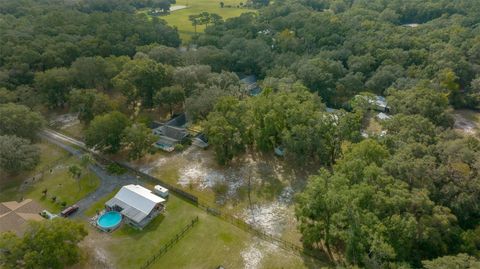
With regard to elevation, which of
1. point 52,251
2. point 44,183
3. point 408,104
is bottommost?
point 44,183

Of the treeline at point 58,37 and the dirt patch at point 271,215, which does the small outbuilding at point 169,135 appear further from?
the treeline at point 58,37

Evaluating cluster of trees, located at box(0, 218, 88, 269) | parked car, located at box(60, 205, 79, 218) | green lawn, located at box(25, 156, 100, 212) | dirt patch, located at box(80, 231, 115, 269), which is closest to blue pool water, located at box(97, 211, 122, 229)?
dirt patch, located at box(80, 231, 115, 269)

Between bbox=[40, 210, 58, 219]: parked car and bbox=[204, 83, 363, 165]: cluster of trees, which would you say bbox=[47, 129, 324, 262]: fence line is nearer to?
bbox=[204, 83, 363, 165]: cluster of trees

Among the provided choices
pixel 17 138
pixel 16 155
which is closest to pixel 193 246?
pixel 16 155

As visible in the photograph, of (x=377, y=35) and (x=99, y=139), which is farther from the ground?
(x=377, y=35)

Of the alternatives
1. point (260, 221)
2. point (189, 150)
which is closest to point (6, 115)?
point (189, 150)

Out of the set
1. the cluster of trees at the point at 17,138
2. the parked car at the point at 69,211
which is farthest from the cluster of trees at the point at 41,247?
the cluster of trees at the point at 17,138

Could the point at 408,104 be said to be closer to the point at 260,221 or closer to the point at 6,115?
the point at 260,221
